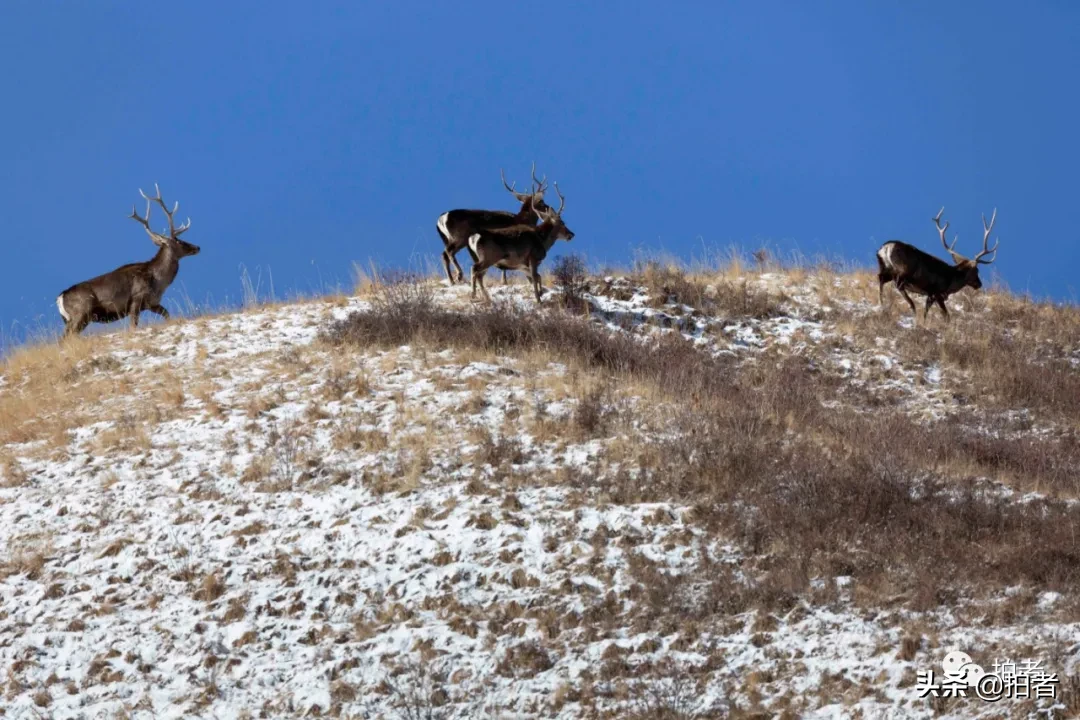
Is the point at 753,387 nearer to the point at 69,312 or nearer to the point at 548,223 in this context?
the point at 548,223

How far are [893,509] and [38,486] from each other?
8.40m

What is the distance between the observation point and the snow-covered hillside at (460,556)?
8.34 m

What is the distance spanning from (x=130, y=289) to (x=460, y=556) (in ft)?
33.5

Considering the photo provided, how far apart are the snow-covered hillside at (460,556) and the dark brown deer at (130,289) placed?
2667 millimetres

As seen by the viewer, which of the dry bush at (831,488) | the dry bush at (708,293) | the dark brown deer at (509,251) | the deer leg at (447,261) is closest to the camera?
the dry bush at (831,488)

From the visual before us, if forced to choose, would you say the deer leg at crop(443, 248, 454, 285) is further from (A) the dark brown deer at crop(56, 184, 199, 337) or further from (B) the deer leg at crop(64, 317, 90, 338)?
(B) the deer leg at crop(64, 317, 90, 338)

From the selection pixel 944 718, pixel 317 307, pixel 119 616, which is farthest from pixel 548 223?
pixel 944 718

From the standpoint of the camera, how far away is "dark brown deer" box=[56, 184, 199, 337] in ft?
58.1

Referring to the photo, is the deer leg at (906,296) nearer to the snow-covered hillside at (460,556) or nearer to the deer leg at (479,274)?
the snow-covered hillside at (460,556)

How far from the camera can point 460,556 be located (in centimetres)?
983

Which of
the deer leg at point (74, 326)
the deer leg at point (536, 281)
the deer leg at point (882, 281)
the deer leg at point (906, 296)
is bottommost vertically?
the deer leg at point (906, 296)

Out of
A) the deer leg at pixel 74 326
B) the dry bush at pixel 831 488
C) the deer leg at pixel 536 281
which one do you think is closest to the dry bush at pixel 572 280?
the deer leg at pixel 536 281

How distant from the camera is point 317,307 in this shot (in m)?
18.2

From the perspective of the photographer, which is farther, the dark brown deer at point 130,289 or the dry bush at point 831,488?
the dark brown deer at point 130,289
